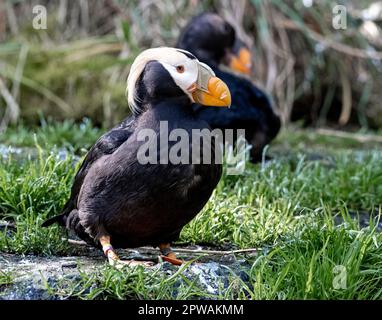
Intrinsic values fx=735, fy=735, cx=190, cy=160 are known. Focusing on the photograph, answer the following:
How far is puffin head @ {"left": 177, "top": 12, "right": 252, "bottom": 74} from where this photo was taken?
6.48 metres

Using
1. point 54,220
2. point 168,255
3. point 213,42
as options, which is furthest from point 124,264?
point 213,42

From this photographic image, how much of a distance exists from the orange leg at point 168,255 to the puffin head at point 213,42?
3067 mm

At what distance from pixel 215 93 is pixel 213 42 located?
3.29 metres

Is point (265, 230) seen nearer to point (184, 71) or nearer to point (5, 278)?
point (184, 71)

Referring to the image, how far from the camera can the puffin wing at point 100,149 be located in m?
3.41

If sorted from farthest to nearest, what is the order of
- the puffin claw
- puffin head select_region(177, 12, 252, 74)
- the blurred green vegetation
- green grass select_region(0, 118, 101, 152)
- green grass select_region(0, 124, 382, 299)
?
the blurred green vegetation
puffin head select_region(177, 12, 252, 74)
green grass select_region(0, 118, 101, 152)
the puffin claw
green grass select_region(0, 124, 382, 299)

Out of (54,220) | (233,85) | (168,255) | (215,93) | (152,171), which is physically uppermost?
(215,93)

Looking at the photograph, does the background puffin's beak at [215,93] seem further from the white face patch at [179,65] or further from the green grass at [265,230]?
the green grass at [265,230]

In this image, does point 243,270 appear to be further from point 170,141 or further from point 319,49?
point 319,49

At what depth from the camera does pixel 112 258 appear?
3.27 metres

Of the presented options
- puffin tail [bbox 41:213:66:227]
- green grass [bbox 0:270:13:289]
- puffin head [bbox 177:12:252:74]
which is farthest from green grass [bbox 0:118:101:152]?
green grass [bbox 0:270:13:289]

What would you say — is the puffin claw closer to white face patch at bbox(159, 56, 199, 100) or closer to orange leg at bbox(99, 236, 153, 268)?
orange leg at bbox(99, 236, 153, 268)

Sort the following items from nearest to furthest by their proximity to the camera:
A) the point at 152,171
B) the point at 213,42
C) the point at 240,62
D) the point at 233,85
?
1. the point at 152,171
2. the point at 233,85
3. the point at 213,42
4. the point at 240,62
